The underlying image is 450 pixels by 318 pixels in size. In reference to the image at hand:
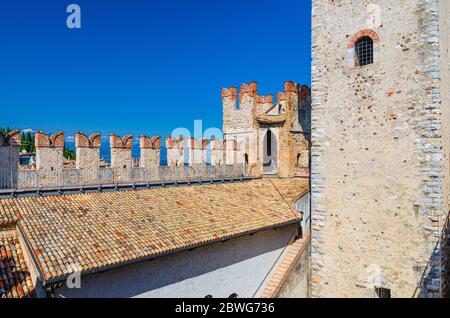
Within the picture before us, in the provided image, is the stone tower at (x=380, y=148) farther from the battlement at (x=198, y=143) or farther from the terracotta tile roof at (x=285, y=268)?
the battlement at (x=198, y=143)

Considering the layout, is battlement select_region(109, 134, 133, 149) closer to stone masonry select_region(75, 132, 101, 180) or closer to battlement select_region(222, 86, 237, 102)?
stone masonry select_region(75, 132, 101, 180)

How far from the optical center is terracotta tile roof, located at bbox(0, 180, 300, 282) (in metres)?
7.83

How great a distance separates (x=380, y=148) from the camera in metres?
10.5

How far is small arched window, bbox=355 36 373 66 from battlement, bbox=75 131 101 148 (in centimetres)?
878

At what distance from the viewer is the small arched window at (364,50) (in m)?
10.8

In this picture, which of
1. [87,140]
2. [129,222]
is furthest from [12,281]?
[87,140]

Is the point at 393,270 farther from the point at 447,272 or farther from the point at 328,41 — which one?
the point at 328,41

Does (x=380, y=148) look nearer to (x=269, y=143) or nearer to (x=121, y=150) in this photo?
(x=269, y=143)

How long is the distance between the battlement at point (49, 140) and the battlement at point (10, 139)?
533 mm

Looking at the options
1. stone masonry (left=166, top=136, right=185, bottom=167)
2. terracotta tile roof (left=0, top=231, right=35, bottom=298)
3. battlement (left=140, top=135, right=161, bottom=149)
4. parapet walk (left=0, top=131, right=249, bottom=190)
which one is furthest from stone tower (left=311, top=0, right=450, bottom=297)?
terracotta tile roof (left=0, top=231, right=35, bottom=298)

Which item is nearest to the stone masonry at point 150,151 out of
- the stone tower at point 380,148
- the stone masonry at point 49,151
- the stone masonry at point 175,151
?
the stone masonry at point 175,151
